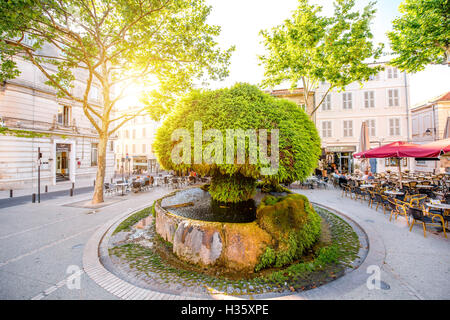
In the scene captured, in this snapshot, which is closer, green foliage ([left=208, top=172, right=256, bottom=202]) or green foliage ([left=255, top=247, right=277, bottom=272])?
green foliage ([left=255, top=247, right=277, bottom=272])

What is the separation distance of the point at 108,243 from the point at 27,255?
1737 mm

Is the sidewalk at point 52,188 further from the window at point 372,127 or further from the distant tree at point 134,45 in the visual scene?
the window at point 372,127

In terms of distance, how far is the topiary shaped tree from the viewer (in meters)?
4.17

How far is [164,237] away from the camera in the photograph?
5598mm

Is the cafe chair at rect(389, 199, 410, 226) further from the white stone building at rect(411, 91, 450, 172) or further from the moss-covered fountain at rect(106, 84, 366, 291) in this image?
the white stone building at rect(411, 91, 450, 172)

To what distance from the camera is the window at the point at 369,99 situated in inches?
910

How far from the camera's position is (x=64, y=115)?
21.0m

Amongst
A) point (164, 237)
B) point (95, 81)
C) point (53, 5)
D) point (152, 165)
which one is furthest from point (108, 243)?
point (152, 165)

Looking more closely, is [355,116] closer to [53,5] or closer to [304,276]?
[304,276]

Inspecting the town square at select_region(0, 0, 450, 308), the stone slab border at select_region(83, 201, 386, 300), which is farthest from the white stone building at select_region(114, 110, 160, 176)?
the stone slab border at select_region(83, 201, 386, 300)

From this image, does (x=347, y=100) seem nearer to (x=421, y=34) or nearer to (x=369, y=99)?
(x=369, y=99)

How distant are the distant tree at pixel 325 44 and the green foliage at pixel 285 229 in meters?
10.6

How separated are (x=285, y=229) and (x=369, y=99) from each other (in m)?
26.2

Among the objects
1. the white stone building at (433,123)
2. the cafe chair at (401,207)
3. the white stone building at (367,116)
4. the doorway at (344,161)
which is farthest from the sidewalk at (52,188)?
the white stone building at (433,123)
